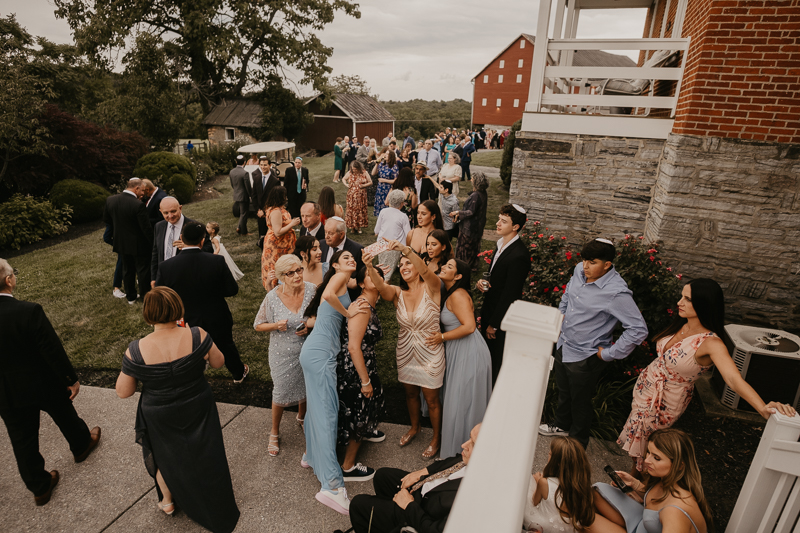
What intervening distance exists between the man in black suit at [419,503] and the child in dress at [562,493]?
43cm

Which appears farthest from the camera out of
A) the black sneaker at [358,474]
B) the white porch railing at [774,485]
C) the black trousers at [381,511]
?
the black sneaker at [358,474]

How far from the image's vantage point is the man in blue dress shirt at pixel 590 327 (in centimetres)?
340

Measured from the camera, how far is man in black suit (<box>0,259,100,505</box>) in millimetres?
3178

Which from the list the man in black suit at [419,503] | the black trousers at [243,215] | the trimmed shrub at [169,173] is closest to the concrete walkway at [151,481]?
the man in black suit at [419,503]

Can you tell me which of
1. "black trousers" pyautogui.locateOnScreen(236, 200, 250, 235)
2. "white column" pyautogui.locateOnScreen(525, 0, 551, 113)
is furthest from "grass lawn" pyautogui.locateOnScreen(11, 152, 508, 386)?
"white column" pyautogui.locateOnScreen(525, 0, 551, 113)

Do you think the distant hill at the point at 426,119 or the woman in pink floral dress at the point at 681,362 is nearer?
the woman in pink floral dress at the point at 681,362

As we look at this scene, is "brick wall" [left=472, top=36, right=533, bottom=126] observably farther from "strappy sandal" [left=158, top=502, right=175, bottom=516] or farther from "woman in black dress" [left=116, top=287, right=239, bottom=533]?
"strappy sandal" [left=158, top=502, right=175, bottom=516]

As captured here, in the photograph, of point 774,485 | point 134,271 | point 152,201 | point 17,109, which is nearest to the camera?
point 774,485

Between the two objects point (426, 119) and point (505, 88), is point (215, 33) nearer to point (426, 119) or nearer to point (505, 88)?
point (505, 88)

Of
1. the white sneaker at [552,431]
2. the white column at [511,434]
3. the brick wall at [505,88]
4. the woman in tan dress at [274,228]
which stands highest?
the brick wall at [505,88]

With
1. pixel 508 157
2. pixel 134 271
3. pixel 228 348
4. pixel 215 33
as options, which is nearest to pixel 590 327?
pixel 228 348

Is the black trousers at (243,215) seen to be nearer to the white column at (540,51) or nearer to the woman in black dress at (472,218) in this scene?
the woman in black dress at (472,218)

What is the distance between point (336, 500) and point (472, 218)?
482 centimetres

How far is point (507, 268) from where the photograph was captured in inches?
166
